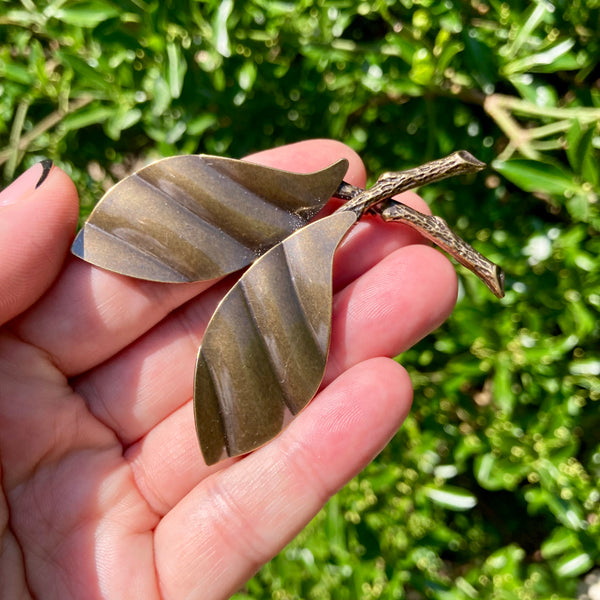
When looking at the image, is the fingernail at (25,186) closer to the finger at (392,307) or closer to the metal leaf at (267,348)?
the metal leaf at (267,348)

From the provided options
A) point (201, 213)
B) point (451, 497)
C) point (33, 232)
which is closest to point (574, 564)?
point (451, 497)

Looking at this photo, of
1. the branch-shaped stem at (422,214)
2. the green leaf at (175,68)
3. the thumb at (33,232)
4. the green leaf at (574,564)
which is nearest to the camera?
the thumb at (33,232)

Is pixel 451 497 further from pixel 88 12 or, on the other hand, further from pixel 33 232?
pixel 88 12

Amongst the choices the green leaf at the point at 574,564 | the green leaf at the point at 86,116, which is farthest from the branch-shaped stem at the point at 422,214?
the green leaf at the point at 574,564

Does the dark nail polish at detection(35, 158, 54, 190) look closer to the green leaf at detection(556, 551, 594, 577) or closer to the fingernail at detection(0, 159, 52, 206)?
the fingernail at detection(0, 159, 52, 206)

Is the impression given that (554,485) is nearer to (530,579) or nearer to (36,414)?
(530,579)

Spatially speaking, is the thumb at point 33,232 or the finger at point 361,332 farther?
the finger at point 361,332

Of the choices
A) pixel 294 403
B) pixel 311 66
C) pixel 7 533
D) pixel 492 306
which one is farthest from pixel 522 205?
pixel 7 533

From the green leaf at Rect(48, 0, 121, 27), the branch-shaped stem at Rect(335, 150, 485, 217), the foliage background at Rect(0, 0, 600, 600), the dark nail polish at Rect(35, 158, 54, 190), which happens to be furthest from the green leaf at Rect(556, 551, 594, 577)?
the green leaf at Rect(48, 0, 121, 27)
